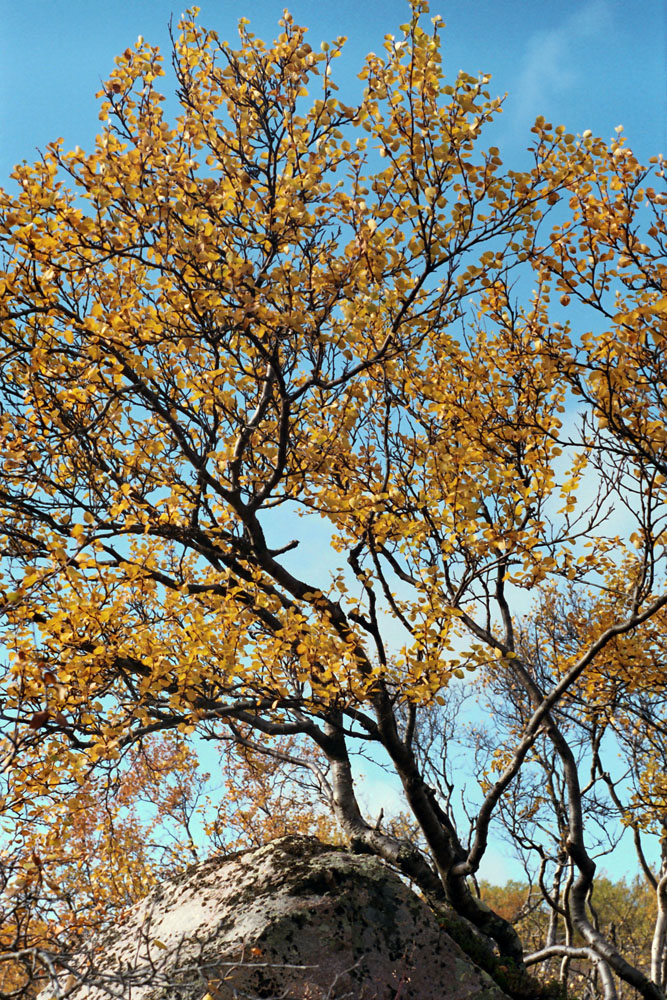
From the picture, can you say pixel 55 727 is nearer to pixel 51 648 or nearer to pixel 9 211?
pixel 51 648

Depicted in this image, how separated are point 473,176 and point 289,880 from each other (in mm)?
5991

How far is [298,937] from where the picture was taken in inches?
238

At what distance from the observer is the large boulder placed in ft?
19.2

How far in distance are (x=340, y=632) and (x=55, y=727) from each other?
9.19 feet

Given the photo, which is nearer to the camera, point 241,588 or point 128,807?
point 241,588

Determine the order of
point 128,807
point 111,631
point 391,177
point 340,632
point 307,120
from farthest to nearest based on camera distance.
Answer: point 128,807 → point 340,632 → point 111,631 → point 307,120 → point 391,177

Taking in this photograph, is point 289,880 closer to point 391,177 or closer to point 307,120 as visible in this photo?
point 391,177

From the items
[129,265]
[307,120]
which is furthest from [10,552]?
[307,120]

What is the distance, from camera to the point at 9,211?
6.94 metres

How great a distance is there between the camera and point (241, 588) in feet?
23.5

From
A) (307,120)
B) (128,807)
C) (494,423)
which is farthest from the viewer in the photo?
(128,807)

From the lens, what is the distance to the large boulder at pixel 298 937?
19.2 ft

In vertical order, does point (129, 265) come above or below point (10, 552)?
above

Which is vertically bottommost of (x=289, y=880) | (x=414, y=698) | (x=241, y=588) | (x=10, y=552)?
(x=289, y=880)
